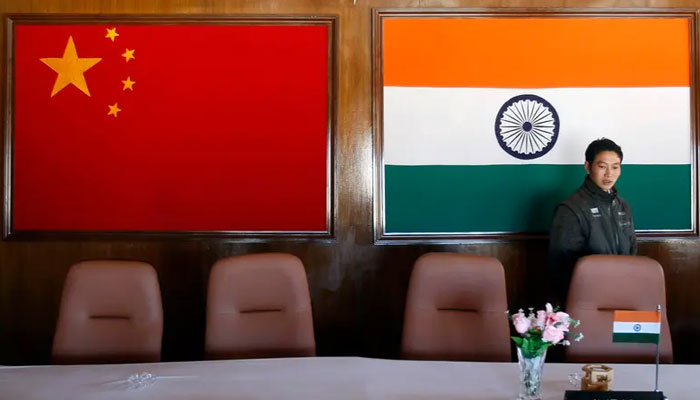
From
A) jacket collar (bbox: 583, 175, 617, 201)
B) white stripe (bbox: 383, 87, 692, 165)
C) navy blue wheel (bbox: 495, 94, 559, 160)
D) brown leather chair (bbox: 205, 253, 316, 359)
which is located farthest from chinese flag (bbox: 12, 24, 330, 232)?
jacket collar (bbox: 583, 175, 617, 201)

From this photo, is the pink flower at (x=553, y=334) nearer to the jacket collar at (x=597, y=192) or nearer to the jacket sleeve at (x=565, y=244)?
the jacket sleeve at (x=565, y=244)

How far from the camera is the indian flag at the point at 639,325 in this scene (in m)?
1.67

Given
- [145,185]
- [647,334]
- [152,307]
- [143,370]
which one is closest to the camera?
[647,334]

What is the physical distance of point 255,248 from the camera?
3.36m

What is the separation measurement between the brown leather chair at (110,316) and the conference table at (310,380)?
32 centimetres

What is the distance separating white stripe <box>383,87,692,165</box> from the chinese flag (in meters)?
0.46

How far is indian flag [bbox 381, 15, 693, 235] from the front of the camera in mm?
3359

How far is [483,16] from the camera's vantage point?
3361 millimetres

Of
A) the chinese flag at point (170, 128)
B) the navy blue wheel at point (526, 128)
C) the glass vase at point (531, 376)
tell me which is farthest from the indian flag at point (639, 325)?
the chinese flag at point (170, 128)

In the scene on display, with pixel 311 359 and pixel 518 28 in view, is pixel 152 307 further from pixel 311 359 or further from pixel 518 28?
pixel 518 28

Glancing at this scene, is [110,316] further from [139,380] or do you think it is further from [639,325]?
[639,325]

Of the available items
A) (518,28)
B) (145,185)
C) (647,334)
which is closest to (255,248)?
(145,185)

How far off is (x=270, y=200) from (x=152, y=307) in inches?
44.1

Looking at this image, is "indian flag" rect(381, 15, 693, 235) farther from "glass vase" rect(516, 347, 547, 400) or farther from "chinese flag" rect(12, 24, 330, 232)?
"glass vase" rect(516, 347, 547, 400)
